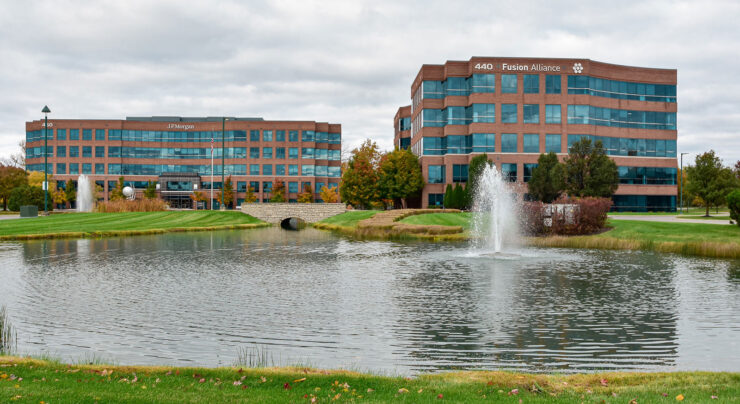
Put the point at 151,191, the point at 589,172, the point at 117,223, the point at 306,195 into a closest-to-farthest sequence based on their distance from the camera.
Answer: the point at 589,172 < the point at 117,223 < the point at 151,191 < the point at 306,195

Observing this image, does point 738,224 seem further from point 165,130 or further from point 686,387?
A: point 165,130

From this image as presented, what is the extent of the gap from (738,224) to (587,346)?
90.7 ft

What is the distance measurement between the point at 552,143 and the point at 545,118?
318 cm

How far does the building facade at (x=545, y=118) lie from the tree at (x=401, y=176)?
4.27 ft

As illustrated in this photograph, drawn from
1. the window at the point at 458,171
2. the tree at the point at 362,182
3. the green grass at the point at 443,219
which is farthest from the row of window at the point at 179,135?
the green grass at the point at 443,219

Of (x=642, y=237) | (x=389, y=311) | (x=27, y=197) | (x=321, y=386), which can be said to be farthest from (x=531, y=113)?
(x=321, y=386)

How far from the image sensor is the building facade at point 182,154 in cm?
11350

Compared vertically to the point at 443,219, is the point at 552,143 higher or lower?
higher

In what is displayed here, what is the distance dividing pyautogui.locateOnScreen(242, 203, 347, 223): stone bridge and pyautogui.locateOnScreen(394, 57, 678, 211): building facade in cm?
1208

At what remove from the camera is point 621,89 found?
7419 centimetres

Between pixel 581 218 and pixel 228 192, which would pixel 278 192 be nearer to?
pixel 228 192

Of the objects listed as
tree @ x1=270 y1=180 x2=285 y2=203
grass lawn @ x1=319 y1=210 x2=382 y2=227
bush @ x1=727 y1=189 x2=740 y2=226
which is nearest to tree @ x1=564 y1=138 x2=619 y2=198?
bush @ x1=727 y1=189 x2=740 y2=226

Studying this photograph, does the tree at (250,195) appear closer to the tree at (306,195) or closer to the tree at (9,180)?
the tree at (306,195)

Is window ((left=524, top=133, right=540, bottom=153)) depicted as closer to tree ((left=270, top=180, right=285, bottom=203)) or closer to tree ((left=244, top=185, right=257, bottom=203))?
tree ((left=270, top=180, right=285, bottom=203))
